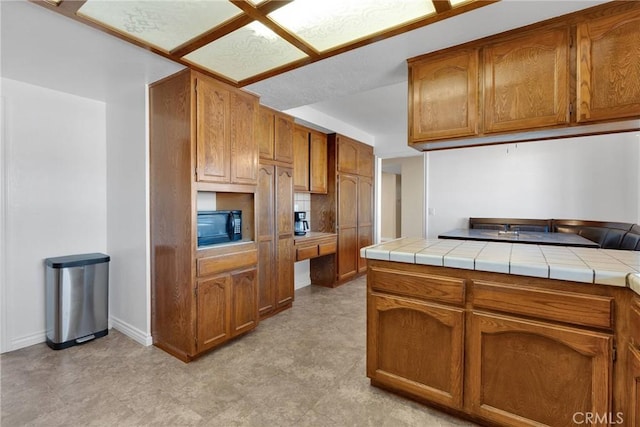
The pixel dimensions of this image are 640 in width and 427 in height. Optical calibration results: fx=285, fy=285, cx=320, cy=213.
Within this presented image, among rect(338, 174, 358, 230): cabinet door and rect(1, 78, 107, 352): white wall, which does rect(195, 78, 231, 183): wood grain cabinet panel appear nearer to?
rect(1, 78, 107, 352): white wall

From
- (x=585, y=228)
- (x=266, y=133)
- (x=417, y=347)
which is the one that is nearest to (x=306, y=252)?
(x=266, y=133)

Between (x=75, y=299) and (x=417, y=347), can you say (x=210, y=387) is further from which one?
(x=75, y=299)

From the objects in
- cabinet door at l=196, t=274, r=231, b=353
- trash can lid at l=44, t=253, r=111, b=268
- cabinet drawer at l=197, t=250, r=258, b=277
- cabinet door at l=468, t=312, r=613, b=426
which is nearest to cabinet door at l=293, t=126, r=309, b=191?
cabinet drawer at l=197, t=250, r=258, b=277

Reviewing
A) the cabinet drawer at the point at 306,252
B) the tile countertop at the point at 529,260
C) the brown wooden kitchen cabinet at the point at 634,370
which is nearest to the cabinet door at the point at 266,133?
the cabinet drawer at the point at 306,252

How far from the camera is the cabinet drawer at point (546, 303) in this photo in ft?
4.26

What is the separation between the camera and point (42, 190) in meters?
2.63

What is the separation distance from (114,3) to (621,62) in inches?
109

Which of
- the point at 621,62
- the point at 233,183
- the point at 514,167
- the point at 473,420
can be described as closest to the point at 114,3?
the point at 233,183

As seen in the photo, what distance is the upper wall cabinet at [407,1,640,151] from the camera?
158 cm

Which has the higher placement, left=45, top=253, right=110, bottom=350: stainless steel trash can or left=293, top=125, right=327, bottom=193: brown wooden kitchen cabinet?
left=293, top=125, right=327, bottom=193: brown wooden kitchen cabinet

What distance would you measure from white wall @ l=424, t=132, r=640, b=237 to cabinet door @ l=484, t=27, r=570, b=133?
11.8 ft

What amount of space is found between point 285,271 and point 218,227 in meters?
1.07

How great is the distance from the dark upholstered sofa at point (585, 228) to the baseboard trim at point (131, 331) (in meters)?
4.42

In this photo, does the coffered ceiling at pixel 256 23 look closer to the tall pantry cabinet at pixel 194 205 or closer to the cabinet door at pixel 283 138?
the tall pantry cabinet at pixel 194 205
